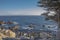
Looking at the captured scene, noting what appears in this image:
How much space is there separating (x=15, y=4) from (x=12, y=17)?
0.19m

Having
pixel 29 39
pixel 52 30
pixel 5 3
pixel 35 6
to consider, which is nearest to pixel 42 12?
pixel 35 6

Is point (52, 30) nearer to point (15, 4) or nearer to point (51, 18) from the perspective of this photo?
point (51, 18)

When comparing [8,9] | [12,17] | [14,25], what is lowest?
[14,25]

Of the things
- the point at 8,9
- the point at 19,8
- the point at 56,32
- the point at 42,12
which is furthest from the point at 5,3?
the point at 56,32

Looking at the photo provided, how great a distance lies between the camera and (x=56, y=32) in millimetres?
1638

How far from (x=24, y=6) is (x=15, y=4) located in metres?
0.13

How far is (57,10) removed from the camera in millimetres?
1540

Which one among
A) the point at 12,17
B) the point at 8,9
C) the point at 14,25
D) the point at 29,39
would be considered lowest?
the point at 29,39

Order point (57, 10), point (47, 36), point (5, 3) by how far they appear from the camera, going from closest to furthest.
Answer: point (57, 10), point (47, 36), point (5, 3)

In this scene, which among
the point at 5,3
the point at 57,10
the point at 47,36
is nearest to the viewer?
the point at 57,10

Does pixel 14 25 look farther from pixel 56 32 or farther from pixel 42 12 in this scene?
pixel 56 32

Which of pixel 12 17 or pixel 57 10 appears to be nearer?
pixel 57 10

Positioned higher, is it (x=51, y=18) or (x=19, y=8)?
(x=19, y=8)

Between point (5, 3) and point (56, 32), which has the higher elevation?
point (5, 3)
